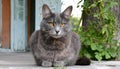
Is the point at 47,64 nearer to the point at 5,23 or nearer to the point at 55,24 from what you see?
the point at 55,24

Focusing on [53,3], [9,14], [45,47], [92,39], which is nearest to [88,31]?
[92,39]

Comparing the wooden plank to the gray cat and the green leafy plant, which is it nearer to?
the green leafy plant

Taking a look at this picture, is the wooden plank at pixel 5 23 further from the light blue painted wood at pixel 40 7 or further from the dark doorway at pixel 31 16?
the light blue painted wood at pixel 40 7

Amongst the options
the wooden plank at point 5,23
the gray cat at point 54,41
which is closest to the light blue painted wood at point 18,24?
the wooden plank at point 5,23

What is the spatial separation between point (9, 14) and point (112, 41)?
9.15 ft

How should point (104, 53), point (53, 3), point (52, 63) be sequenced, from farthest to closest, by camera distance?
1. point (53, 3)
2. point (104, 53)
3. point (52, 63)

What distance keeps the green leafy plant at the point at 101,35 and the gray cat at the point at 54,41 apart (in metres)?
0.67

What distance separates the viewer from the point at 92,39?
507 cm

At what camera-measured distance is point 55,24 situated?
162 inches

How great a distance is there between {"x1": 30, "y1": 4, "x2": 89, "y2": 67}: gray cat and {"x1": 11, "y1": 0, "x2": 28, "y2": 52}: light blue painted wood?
2.82 m

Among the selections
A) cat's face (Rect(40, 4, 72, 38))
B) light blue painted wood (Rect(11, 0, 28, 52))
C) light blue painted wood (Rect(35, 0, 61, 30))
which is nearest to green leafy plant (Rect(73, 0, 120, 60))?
cat's face (Rect(40, 4, 72, 38))

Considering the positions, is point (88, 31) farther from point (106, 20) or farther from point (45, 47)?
point (45, 47)

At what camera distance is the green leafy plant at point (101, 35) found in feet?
16.2

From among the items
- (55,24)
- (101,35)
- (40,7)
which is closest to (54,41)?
(55,24)
